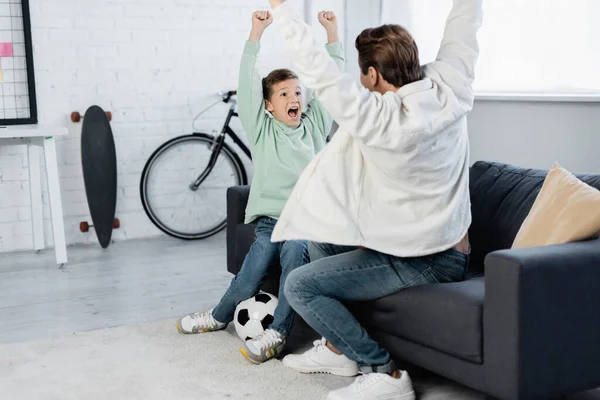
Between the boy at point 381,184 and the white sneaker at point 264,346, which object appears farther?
the white sneaker at point 264,346

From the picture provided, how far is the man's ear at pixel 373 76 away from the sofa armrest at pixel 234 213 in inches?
46.7

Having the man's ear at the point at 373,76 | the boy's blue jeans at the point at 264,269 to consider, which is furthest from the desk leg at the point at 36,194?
the man's ear at the point at 373,76

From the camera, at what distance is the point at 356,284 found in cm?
253

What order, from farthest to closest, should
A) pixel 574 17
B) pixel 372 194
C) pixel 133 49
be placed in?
pixel 133 49, pixel 574 17, pixel 372 194

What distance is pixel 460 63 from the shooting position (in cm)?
246

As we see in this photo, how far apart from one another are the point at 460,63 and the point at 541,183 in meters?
0.59

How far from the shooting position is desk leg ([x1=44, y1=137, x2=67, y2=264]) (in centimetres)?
433

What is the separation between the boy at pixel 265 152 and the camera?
308 centimetres

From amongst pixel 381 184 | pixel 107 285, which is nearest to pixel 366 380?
pixel 381 184

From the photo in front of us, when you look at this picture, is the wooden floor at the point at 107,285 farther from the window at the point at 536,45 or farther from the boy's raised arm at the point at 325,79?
the window at the point at 536,45

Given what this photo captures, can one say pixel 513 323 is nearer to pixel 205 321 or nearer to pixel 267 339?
pixel 267 339

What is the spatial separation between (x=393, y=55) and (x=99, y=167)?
9.59ft

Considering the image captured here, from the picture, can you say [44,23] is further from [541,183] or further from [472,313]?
[472,313]

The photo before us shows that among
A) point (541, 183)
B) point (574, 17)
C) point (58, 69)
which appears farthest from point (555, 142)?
point (58, 69)
